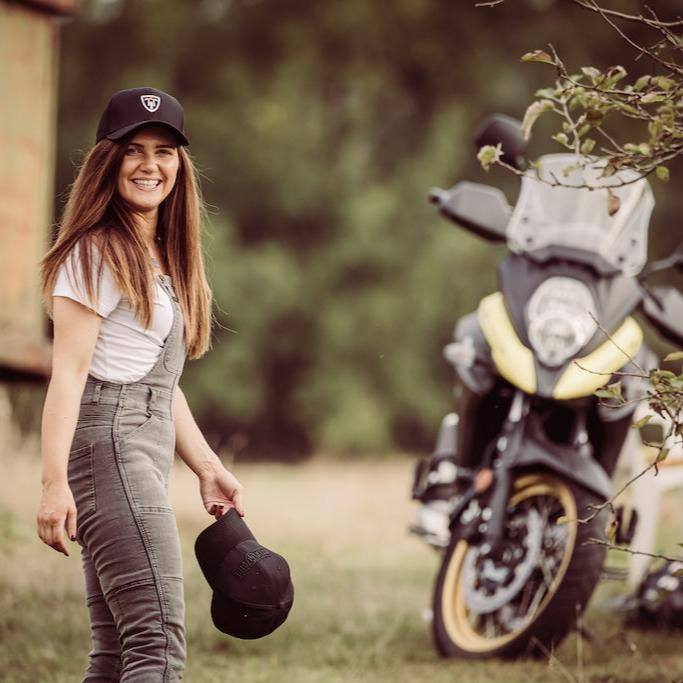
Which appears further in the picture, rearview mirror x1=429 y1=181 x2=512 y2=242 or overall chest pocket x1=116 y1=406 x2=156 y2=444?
rearview mirror x1=429 y1=181 x2=512 y2=242

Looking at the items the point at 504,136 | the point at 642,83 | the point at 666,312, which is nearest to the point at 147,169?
the point at 642,83

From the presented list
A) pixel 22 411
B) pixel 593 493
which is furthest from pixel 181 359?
pixel 22 411

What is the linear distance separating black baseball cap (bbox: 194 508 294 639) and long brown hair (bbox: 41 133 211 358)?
470 millimetres

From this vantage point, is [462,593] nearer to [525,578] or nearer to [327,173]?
[525,578]

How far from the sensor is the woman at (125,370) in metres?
3.34

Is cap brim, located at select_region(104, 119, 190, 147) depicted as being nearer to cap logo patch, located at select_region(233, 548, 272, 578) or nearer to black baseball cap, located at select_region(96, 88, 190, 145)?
black baseball cap, located at select_region(96, 88, 190, 145)

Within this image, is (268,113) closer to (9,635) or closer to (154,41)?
(154,41)

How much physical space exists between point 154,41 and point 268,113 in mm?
2110

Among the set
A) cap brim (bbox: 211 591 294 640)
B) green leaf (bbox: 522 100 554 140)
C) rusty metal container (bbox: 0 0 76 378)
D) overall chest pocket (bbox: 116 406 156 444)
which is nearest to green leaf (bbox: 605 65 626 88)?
green leaf (bbox: 522 100 554 140)

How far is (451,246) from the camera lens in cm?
2008

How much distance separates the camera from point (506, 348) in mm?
5602

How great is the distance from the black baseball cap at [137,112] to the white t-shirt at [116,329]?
32 centimetres

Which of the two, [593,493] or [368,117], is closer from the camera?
[593,493]

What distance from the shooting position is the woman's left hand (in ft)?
12.4
